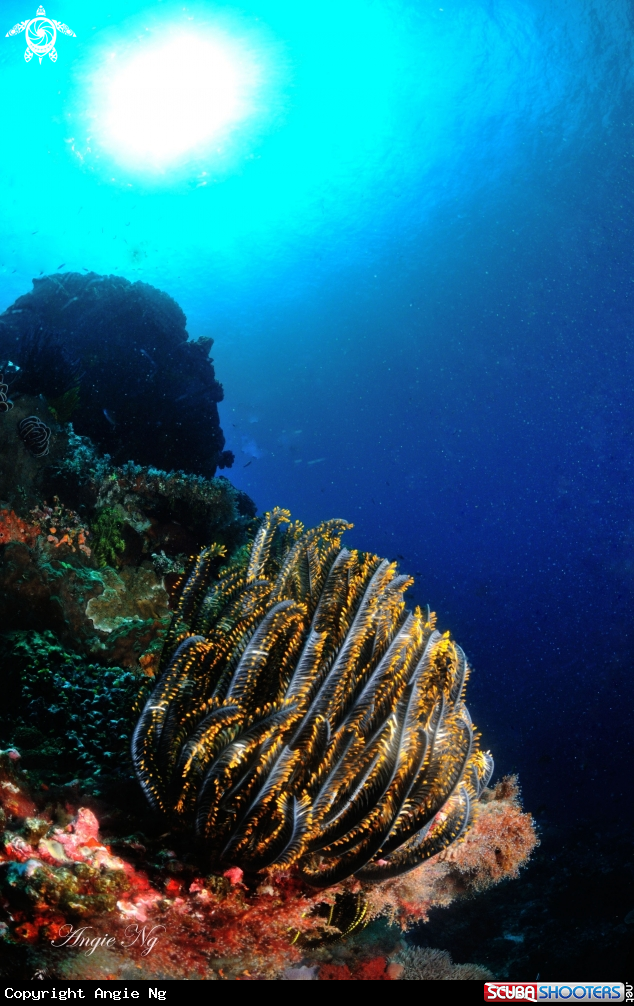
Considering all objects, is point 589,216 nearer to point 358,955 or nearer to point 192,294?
point 192,294

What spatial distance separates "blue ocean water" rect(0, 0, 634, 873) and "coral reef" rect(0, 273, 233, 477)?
1702 centimetres

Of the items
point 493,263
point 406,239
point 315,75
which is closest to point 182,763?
point 315,75

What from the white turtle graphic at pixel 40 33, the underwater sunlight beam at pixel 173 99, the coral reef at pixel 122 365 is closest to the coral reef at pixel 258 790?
the coral reef at pixel 122 365

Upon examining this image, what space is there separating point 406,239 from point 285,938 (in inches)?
2484

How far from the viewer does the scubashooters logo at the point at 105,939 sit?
2.12 meters

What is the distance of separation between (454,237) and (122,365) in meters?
57.7

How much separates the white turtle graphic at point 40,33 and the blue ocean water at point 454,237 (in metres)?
0.65

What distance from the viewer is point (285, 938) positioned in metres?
2.69

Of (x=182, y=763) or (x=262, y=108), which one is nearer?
(x=182, y=763)

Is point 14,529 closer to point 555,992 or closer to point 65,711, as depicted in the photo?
point 65,711

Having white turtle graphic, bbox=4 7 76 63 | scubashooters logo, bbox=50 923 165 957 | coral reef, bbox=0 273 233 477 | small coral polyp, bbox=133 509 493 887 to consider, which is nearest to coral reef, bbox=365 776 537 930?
small coral polyp, bbox=133 509 493 887

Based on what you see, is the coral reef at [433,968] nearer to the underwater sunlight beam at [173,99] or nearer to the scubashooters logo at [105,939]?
the scubashooters logo at [105,939]

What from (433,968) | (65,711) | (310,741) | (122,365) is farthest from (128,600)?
(122,365)

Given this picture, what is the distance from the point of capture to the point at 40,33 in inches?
908
